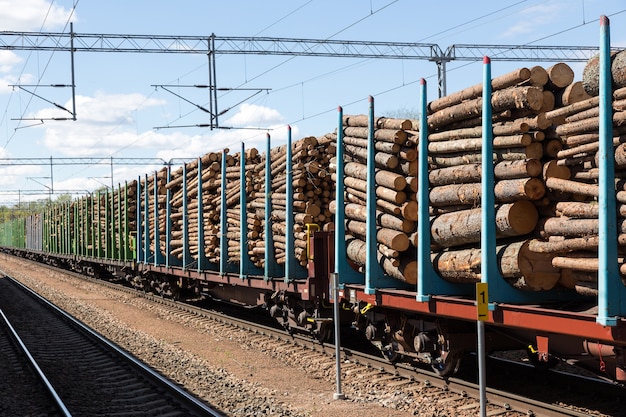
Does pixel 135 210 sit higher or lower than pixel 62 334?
higher

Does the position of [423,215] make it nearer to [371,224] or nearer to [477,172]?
[477,172]

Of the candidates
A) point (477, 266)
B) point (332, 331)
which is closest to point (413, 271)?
point (477, 266)

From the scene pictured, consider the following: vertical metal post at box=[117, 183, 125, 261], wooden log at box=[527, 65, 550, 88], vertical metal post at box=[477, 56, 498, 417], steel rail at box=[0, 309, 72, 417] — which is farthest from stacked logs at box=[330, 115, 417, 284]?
vertical metal post at box=[117, 183, 125, 261]

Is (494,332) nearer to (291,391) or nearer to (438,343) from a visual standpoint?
(438,343)

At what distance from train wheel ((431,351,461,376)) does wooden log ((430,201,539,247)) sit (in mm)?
1404

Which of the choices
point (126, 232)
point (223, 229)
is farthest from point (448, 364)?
point (126, 232)

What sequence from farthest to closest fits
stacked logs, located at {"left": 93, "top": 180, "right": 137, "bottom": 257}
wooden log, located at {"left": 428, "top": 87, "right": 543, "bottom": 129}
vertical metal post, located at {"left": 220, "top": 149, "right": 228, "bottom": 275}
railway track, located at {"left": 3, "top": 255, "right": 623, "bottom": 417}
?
stacked logs, located at {"left": 93, "top": 180, "right": 137, "bottom": 257} < vertical metal post, located at {"left": 220, "top": 149, "right": 228, "bottom": 275} < railway track, located at {"left": 3, "top": 255, "right": 623, "bottom": 417} < wooden log, located at {"left": 428, "top": 87, "right": 543, "bottom": 129}

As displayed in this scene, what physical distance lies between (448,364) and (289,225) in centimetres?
432

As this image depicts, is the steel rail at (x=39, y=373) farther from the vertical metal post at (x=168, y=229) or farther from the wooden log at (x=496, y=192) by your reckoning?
the wooden log at (x=496, y=192)

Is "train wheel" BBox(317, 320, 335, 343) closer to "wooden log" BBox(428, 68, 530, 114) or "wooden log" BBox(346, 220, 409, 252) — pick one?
"wooden log" BBox(346, 220, 409, 252)

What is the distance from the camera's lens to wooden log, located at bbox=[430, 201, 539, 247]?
23.1ft

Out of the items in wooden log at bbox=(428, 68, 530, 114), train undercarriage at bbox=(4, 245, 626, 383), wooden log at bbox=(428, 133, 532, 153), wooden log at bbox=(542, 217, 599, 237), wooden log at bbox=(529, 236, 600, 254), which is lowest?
train undercarriage at bbox=(4, 245, 626, 383)

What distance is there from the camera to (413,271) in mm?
9008

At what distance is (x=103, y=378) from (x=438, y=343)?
498 centimetres
